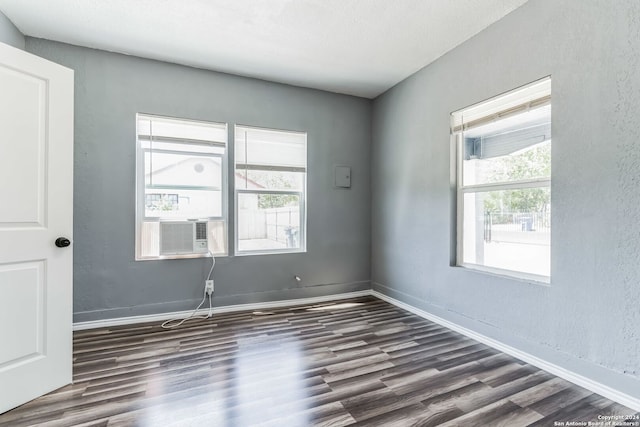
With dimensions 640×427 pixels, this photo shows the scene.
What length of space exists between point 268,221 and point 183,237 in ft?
3.19

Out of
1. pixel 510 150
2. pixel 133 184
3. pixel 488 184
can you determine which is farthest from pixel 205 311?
pixel 510 150

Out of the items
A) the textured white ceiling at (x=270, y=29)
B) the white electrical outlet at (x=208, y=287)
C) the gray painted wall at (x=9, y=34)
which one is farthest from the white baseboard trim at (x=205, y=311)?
the textured white ceiling at (x=270, y=29)

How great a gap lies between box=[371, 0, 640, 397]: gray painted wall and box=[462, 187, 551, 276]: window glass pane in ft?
0.51

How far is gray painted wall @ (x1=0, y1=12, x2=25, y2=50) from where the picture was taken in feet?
7.77

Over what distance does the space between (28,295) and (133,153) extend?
5.44 feet

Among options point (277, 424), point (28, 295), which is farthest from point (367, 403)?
point (28, 295)

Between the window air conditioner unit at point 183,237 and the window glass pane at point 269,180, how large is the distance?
67cm

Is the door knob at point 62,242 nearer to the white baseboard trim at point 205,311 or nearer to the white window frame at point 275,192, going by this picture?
the white baseboard trim at point 205,311

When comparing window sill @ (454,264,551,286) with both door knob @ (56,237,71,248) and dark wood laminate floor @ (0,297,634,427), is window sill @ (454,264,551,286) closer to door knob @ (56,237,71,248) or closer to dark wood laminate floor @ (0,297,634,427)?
dark wood laminate floor @ (0,297,634,427)

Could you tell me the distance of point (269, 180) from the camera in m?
3.67

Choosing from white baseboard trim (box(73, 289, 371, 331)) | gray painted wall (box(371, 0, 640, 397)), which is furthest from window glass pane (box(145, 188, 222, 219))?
gray painted wall (box(371, 0, 640, 397))

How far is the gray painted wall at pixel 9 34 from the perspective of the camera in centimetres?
237

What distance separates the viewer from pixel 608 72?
1.87 m

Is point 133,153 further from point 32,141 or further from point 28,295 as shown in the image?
point 28,295
